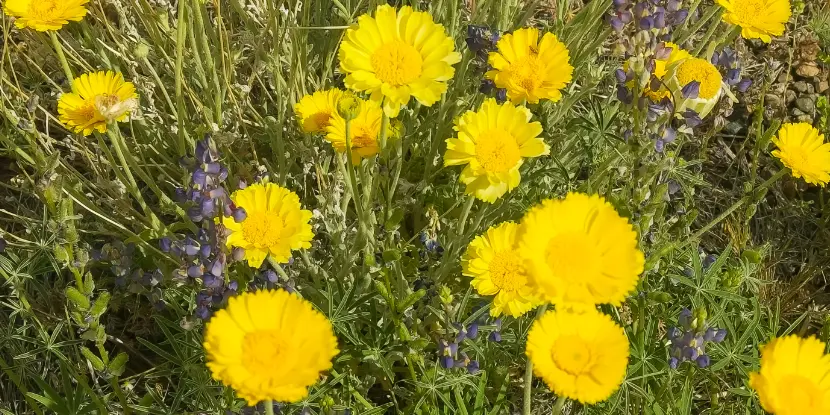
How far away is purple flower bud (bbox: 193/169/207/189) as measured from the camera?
1732 millimetres

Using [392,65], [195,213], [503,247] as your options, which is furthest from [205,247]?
[503,247]

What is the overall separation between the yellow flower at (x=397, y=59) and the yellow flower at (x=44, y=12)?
90 cm

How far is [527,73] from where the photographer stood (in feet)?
6.57

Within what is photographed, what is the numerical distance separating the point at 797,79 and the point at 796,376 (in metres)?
3.00

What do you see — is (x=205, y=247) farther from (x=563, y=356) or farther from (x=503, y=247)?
(x=563, y=356)

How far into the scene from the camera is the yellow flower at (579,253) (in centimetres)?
133

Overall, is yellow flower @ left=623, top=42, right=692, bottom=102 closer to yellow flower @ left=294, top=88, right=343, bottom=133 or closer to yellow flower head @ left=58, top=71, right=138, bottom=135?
yellow flower @ left=294, top=88, right=343, bottom=133

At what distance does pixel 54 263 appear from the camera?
7.73 feet

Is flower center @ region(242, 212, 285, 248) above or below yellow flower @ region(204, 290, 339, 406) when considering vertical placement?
below

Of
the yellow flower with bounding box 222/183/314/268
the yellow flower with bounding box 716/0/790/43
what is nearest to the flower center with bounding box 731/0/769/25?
the yellow flower with bounding box 716/0/790/43

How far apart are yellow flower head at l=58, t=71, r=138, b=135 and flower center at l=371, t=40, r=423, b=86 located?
76 centimetres

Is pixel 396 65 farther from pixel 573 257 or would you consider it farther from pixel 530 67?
pixel 573 257

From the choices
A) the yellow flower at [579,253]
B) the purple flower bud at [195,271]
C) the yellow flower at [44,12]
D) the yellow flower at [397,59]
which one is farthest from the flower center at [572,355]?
the yellow flower at [44,12]

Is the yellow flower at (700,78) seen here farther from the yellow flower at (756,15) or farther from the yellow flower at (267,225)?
the yellow flower at (267,225)
